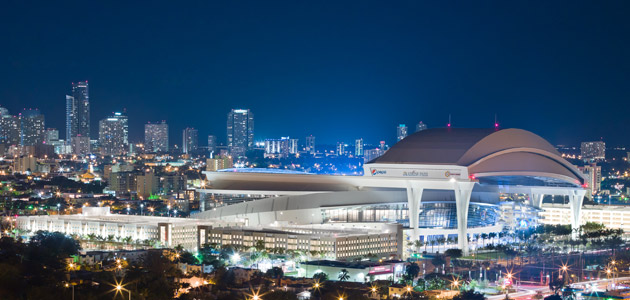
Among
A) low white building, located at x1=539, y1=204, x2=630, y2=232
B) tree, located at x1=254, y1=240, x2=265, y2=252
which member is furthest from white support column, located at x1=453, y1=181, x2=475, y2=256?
low white building, located at x1=539, y1=204, x2=630, y2=232

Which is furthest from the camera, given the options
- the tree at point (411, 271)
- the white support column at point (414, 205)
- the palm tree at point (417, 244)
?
the white support column at point (414, 205)

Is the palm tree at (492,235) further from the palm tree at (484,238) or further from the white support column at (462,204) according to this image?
the white support column at (462,204)

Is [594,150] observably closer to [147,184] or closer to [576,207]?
[147,184]

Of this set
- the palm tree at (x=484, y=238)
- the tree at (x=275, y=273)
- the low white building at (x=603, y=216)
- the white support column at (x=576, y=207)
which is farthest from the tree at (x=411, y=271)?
the low white building at (x=603, y=216)

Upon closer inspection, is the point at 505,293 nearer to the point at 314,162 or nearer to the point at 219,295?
the point at 219,295

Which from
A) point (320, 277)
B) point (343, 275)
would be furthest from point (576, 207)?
point (320, 277)

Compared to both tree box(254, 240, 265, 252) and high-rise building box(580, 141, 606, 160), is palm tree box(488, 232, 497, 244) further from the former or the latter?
high-rise building box(580, 141, 606, 160)
